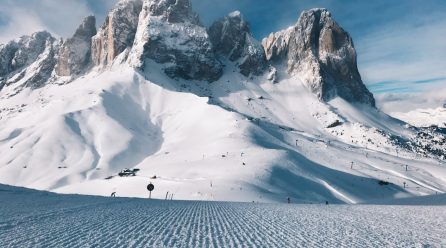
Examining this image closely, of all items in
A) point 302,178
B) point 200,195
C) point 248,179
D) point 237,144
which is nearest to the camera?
point 200,195

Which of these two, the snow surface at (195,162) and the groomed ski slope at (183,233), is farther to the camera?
the snow surface at (195,162)

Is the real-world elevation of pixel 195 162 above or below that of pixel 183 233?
above

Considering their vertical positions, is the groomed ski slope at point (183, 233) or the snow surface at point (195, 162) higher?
the snow surface at point (195, 162)

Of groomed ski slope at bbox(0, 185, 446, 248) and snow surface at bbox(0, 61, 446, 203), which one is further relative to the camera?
snow surface at bbox(0, 61, 446, 203)

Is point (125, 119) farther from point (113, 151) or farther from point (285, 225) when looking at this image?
point (285, 225)

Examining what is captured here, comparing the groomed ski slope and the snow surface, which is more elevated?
the snow surface

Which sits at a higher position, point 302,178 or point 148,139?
point 148,139

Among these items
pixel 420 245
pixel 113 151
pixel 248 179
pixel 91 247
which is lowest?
pixel 91 247

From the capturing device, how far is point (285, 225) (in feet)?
55.2

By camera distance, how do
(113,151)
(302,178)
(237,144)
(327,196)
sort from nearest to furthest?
(327,196)
(302,178)
(237,144)
(113,151)

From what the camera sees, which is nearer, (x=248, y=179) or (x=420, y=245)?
(x=420, y=245)

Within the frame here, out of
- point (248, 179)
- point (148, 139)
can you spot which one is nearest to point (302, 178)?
point (248, 179)

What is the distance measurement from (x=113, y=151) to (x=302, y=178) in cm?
8514

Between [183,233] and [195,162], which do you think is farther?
[195,162]
